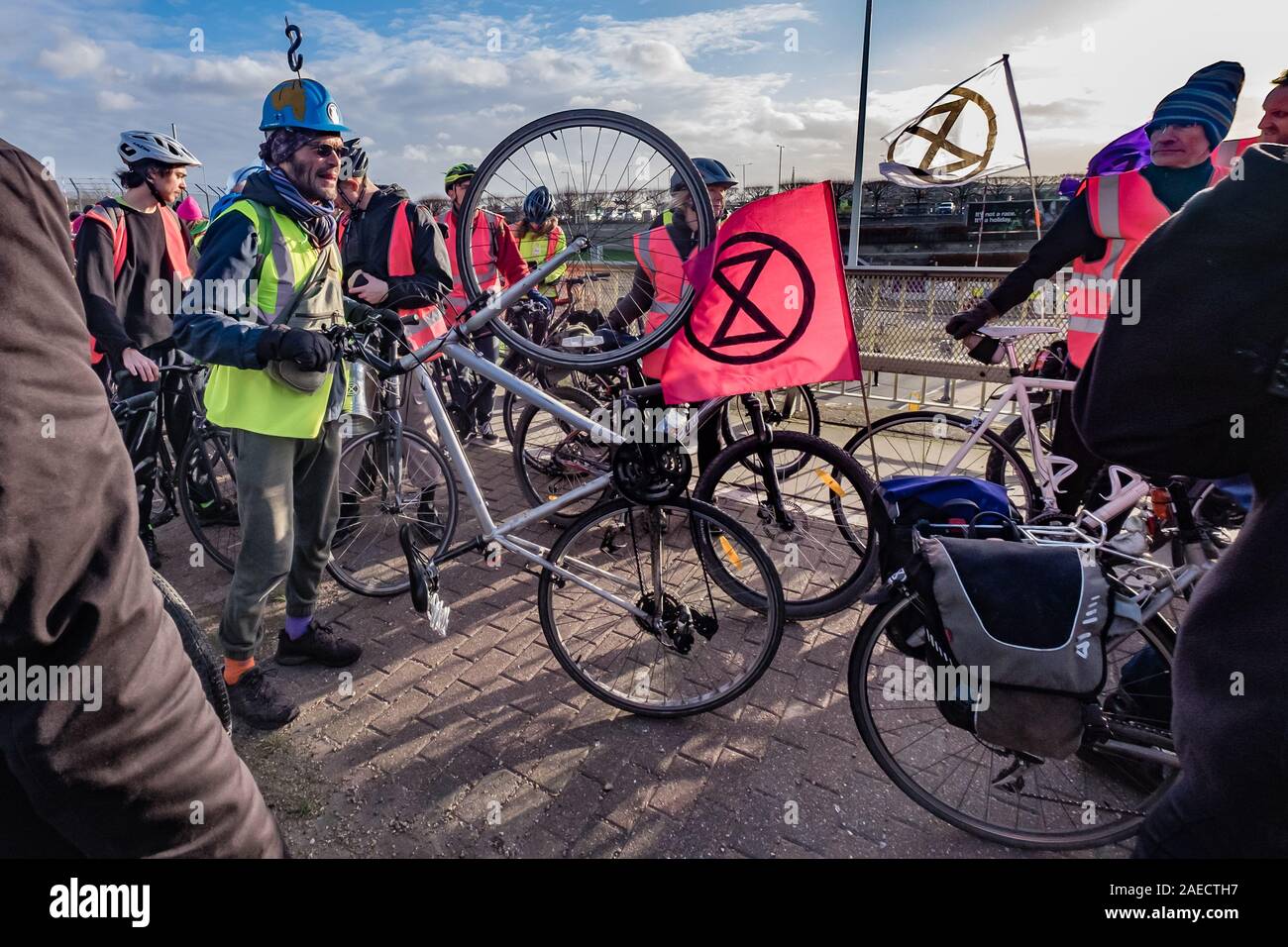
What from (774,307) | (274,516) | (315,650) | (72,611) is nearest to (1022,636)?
(774,307)

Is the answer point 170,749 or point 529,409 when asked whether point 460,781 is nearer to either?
point 170,749

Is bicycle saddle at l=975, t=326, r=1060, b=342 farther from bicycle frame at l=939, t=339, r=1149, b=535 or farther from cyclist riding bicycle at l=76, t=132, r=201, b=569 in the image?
cyclist riding bicycle at l=76, t=132, r=201, b=569

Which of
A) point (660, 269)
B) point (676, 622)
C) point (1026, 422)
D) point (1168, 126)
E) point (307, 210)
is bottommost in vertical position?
point (676, 622)

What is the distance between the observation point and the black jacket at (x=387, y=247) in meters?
4.18

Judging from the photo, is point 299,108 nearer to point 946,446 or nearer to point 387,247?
point 387,247

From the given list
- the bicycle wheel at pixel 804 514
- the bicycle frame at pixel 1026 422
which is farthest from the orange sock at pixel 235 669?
the bicycle frame at pixel 1026 422

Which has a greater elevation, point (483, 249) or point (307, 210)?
point (307, 210)

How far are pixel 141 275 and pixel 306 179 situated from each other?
8.23ft

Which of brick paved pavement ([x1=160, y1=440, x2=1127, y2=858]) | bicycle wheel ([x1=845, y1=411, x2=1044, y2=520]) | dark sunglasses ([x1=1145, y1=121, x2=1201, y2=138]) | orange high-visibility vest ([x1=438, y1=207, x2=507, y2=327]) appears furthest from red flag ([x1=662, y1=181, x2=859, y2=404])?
dark sunglasses ([x1=1145, y1=121, x2=1201, y2=138])

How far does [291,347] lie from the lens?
104 inches

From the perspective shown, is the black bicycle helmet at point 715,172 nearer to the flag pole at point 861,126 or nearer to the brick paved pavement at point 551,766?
the brick paved pavement at point 551,766

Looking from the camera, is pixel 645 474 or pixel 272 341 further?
pixel 645 474

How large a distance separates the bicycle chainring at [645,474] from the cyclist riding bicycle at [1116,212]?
1879 mm
